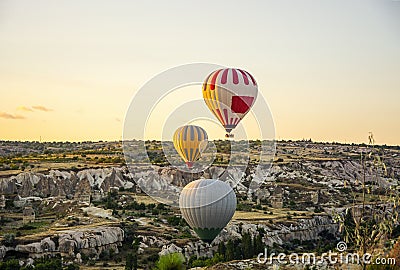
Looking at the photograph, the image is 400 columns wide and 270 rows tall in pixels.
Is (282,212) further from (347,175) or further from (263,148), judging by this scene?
(263,148)

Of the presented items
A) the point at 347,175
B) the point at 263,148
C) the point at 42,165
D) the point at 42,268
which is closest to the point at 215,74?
the point at 42,268

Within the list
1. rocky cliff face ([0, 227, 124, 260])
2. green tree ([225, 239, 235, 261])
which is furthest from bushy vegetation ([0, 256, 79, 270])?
green tree ([225, 239, 235, 261])

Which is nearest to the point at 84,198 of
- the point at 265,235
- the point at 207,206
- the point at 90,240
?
Answer: the point at 90,240

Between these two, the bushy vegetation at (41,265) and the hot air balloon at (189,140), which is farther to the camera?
the hot air balloon at (189,140)

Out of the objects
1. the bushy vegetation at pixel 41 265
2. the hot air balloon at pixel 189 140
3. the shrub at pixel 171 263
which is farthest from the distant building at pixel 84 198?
the shrub at pixel 171 263

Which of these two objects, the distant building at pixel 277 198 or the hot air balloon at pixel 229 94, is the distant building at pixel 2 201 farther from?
the distant building at pixel 277 198
